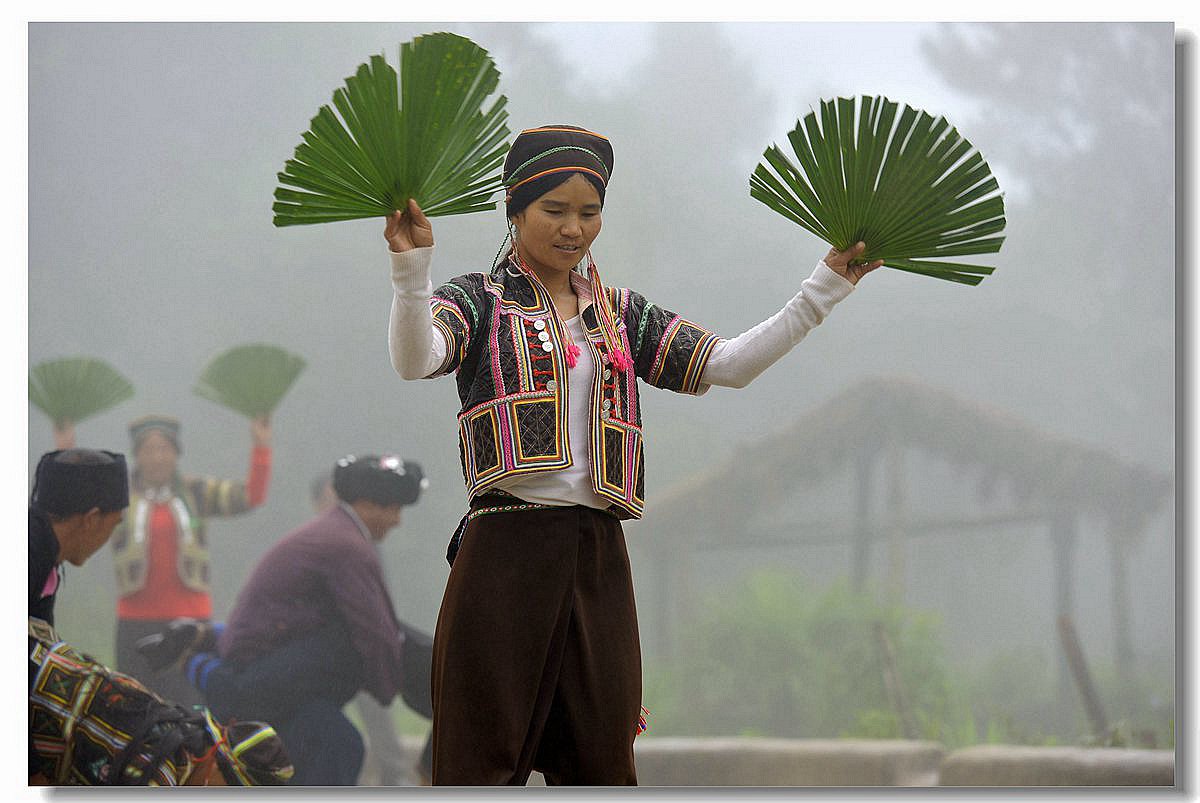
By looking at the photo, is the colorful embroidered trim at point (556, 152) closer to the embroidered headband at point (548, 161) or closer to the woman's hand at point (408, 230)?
the embroidered headband at point (548, 161)

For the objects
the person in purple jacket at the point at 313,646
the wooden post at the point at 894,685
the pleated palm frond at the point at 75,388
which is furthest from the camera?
the wooden post at the point at 894,685

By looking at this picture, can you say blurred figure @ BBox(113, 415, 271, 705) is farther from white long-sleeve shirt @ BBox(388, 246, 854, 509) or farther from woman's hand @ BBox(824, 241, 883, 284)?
woman's hand @ BBox(824, 241, 883, 284)

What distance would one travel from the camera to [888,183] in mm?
2033

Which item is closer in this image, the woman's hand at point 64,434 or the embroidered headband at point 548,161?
the embroidered headband at point 548,161

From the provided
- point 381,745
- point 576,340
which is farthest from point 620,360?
point 381,745

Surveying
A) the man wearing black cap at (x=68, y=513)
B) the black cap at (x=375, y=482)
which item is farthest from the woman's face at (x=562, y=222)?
the black cap at (x=375, y=482)

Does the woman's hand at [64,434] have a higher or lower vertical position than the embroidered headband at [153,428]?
lower

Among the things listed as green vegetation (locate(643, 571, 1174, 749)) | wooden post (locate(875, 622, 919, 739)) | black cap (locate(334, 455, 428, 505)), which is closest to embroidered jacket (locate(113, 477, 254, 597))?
black cap (locate(334, 455, 428, 505))

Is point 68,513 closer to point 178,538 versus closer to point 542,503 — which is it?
point 178,538

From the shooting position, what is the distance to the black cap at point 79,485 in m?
3.42

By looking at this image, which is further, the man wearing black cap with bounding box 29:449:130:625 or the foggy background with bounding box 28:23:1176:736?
the foggy background with bounding box 28:23:1176:736

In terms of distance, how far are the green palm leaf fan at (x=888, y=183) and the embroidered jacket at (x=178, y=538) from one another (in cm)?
341

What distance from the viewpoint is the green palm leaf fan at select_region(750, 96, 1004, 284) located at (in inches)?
79.5

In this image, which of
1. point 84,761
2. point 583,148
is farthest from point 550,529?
point 84,761
